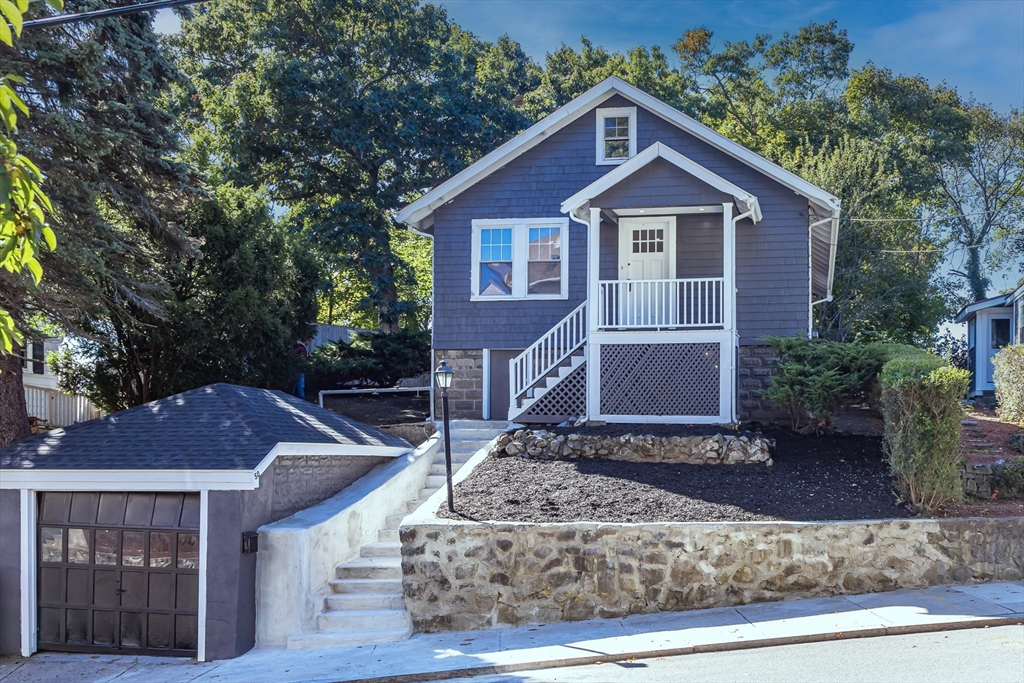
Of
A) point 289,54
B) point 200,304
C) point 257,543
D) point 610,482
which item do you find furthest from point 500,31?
point 257,543

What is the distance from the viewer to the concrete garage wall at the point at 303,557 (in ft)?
32.4

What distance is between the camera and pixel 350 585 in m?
10.5

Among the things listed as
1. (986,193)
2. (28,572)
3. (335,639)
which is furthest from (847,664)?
(986,193)

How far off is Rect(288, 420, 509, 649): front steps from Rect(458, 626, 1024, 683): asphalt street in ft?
6.29

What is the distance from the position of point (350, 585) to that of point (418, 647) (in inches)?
54.0

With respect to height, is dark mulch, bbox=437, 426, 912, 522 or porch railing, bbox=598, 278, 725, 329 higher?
porch railing, bbox=598, 278, 725, 329

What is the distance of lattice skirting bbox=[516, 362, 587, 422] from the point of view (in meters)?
15.3

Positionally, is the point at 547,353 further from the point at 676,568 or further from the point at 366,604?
the point at 366,604

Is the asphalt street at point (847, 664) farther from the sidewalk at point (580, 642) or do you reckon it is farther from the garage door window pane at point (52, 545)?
the garage door window pane at point (52, 545)

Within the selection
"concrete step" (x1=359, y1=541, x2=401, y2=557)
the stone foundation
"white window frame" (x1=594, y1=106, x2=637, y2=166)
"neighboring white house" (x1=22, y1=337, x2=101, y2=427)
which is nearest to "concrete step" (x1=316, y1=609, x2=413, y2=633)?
"concrete step" (x1=359, y1=541, x2=401, y2=557)

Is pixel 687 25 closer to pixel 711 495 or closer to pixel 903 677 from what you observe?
pixel 711 495

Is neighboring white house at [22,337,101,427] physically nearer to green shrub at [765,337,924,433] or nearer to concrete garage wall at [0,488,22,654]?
concrete garage wall at [0,488,22,654]

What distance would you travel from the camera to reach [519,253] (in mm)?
16844

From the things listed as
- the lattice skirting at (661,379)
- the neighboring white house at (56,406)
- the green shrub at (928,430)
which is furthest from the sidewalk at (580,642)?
the neighboring white house at (56,406)
